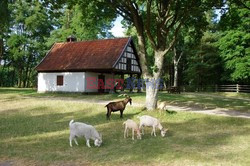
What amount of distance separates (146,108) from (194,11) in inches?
251

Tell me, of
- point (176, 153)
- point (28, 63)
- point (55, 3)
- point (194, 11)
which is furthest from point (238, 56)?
point (28, 63)

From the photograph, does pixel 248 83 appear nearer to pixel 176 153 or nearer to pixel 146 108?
pixel 146 108

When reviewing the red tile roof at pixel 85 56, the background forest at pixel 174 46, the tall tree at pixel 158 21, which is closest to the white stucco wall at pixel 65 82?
the red tile roof at pixel 85 56

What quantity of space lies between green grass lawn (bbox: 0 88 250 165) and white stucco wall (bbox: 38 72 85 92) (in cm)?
1277

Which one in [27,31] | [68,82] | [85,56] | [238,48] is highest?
[27,31]

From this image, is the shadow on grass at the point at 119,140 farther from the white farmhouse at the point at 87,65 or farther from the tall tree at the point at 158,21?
the white farmhouse at the point at 87,65

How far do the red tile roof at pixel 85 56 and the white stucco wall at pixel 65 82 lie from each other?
77cm

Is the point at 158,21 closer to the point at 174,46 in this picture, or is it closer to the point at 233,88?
the point at 174,46

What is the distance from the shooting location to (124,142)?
9.04 metres

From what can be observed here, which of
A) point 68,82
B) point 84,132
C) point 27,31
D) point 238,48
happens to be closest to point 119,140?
point 84,132

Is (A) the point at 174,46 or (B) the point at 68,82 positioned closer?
(B) the point at 68,82

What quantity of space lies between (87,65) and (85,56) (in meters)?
2.18

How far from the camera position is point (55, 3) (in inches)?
529

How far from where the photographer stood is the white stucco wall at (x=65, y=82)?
28.0 metres
